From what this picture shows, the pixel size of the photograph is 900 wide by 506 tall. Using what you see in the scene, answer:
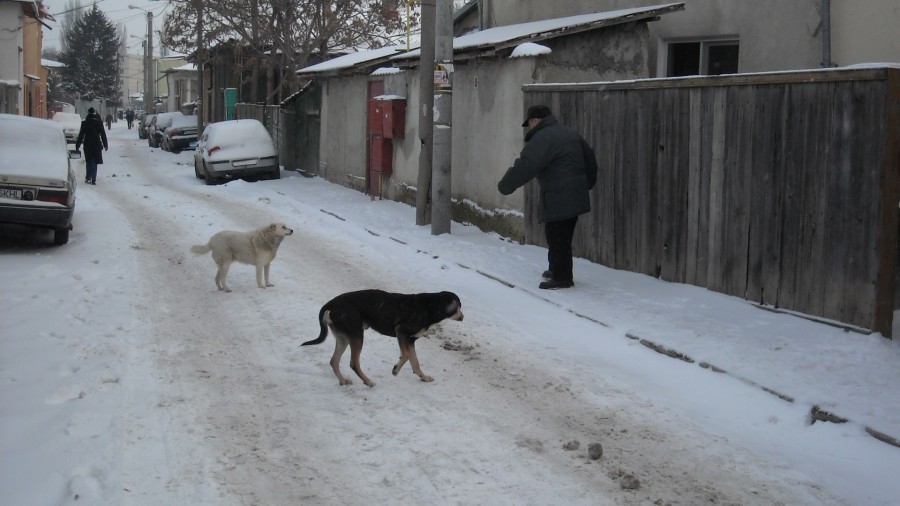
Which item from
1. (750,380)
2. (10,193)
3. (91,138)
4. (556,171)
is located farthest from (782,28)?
(91,138)

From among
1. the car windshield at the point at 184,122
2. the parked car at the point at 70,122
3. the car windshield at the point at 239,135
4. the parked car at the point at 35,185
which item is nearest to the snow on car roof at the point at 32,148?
the parked car at the point at 35,185

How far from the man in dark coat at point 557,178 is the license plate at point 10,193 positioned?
→ 6.24 meters

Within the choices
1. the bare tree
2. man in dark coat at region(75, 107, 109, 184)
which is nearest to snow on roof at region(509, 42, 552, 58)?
man in dark coat at region(75, 107, 109, 184)

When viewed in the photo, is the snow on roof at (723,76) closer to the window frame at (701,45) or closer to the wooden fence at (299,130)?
the window frame at (701,45)

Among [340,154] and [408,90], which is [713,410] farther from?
[340,154]

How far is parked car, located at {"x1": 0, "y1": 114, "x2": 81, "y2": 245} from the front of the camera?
38.2 ft

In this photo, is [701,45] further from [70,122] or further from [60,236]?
[70,122]

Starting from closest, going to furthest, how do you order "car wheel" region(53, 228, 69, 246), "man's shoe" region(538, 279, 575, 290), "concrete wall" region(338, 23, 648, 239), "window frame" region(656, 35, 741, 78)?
"man's shoe" region(538, 279, 575, 290) < "car wheel" region(53, 228, 69, 246) < "concrete wall" region(338, 23, 648, 239) < "window frame" region(656, 35, 741, 78)

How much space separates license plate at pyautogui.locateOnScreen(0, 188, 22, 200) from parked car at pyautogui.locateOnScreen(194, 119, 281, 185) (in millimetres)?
11460

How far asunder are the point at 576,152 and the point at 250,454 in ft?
18.4

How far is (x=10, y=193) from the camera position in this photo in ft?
38.1

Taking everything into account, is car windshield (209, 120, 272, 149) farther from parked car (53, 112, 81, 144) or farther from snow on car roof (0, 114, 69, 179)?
parked car (53, 112, 81, 144)

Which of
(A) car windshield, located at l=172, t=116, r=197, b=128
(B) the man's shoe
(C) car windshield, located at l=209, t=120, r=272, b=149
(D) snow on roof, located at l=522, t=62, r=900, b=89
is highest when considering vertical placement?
(A) car windshield, located at l=172, t=116, r=197, b=128

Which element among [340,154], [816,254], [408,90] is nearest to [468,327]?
[816,254]
